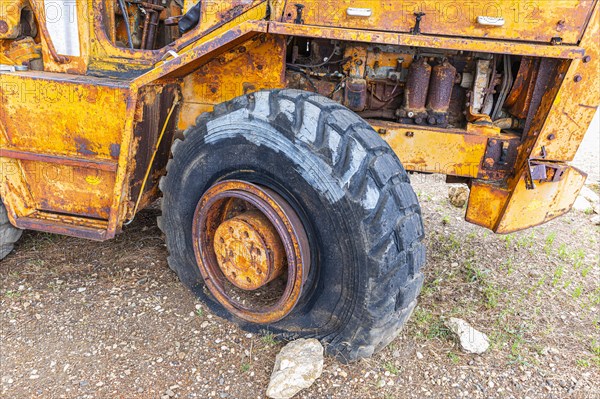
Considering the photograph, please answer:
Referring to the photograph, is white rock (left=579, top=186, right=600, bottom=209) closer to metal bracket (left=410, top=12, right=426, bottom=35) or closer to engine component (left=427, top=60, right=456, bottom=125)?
engine component (left=427, top=60, right=456, bottom=125)

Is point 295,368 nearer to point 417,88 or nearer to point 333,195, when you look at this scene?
point 333,195

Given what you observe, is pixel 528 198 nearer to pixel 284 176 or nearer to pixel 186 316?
pixel 284 176

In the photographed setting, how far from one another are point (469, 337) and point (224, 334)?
1.43 metres

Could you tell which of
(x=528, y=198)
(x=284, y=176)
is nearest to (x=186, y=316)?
(x=284, y=176)

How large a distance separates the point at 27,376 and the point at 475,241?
3.40 m

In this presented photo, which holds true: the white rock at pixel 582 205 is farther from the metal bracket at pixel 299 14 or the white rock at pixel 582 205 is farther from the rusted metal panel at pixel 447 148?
the metal bracket at pixel 299 14

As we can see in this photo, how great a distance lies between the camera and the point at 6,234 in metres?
3.48

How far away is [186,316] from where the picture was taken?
2.97 meters

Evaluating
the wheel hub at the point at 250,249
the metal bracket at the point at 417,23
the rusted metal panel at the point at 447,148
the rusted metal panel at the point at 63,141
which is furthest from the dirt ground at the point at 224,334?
the metal bracket at the point at 417,23

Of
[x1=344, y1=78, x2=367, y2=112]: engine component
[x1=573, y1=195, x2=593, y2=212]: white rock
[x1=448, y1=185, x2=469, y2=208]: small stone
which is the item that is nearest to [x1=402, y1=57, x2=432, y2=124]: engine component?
[x1=344, y1=78, x2=367, y2=112]: engine component

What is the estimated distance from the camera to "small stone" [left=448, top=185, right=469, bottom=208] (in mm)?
4941

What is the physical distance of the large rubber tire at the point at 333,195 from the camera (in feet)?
7.45

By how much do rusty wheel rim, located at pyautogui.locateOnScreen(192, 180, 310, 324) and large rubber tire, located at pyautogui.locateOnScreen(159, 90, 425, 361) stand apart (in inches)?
4.1

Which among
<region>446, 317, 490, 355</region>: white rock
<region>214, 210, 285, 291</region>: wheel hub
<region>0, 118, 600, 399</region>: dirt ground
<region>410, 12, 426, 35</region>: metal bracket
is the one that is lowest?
<region>0, 118, 600, 399</region>: dirt ground
